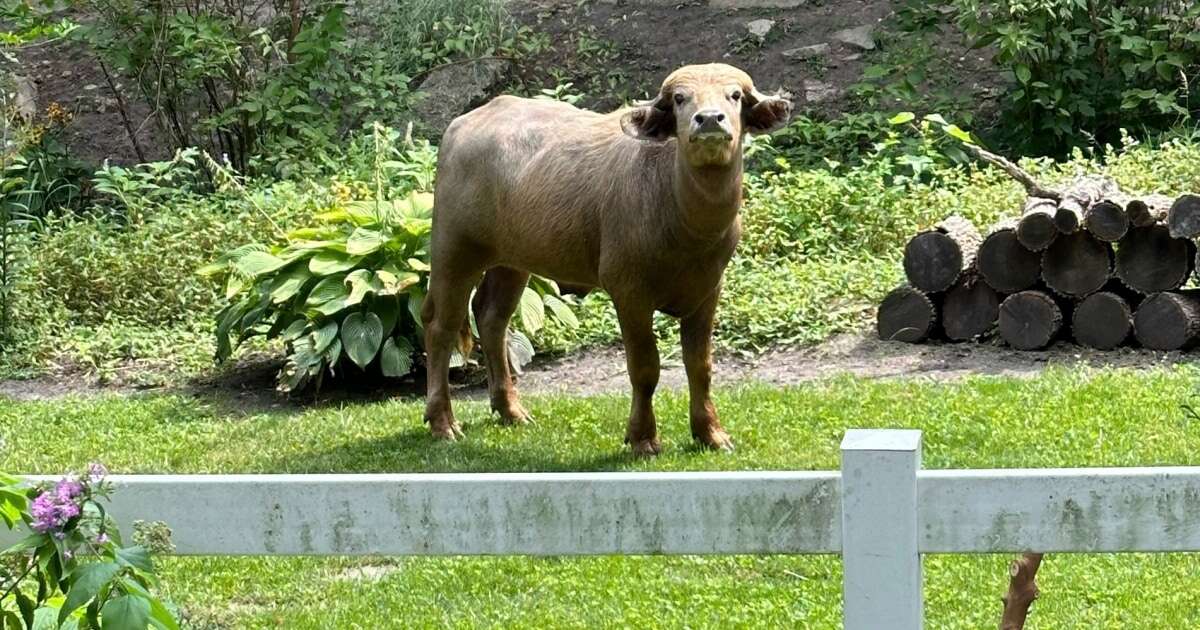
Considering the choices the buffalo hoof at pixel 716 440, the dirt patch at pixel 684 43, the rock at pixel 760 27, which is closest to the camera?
the buffalo hoof at pixel 716 440

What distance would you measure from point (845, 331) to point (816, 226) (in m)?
2.08

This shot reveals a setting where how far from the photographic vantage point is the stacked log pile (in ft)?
33.0

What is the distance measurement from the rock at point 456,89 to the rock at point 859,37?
355 cm

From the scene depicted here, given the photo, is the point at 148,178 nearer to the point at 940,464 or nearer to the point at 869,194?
the point at 869,194

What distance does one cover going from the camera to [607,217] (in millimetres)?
8484

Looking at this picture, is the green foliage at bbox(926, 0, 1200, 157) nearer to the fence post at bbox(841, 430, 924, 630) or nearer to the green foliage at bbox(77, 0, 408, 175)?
the green foliage at bbox(77, 0, 408, 175)

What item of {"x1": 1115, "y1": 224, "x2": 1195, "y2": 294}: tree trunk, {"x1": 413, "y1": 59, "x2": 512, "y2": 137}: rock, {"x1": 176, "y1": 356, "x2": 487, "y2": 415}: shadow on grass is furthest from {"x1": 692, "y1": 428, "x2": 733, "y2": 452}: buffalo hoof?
{"x1": 413, "y1": 59, "x2": 512, "y2": 137}: rock

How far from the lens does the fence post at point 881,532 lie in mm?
3480

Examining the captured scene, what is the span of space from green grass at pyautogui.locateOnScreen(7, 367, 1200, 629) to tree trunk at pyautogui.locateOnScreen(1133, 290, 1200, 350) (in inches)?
31.3

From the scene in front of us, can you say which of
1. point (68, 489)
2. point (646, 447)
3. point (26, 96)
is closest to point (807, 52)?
point (26, 96)

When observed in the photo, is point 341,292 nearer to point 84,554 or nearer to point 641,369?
point 641,369

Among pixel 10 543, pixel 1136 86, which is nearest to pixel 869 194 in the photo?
pixel 1136 86

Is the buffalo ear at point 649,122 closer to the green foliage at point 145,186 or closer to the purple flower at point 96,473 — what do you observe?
the purple flower at point 96,473

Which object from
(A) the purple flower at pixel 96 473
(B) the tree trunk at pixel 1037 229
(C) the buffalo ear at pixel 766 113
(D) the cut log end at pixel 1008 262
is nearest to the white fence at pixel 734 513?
(A) the purple flower at pixel 96 473
